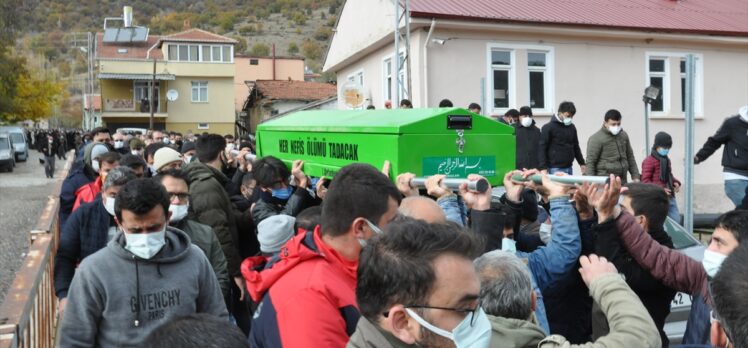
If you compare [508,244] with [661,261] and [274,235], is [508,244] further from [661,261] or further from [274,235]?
[274,235]

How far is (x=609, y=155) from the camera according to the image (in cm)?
1077

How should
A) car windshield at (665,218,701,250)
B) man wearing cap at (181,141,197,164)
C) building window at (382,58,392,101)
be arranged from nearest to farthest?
car windshield at (665,218,701,250), man wearing cap at (181,141,197,164), building window at (382,58,392,101)

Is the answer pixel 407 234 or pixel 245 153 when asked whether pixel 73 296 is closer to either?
pixel 407 234

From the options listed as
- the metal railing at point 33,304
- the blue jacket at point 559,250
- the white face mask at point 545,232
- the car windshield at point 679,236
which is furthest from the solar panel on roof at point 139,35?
the blue jacket at point 559,250

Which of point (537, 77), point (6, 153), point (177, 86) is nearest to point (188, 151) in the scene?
point (537, 77)

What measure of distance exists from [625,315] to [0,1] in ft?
136

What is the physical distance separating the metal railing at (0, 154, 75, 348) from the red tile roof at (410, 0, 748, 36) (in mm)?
11996

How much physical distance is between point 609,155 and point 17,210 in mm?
16658

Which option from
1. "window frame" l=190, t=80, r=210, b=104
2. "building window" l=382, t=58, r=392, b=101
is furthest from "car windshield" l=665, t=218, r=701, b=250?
"window frame" l=190, t=80, r=210, b=104

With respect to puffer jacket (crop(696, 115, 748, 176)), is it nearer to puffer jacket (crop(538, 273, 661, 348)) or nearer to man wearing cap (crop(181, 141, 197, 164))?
man wearing cap (crop(181, 141, 197, 164))

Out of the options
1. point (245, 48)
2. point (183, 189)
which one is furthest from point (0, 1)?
point (245, 48)

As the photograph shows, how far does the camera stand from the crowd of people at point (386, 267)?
2172 millimetres

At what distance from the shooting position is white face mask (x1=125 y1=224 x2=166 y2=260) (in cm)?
349

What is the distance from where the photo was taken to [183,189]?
468cm
